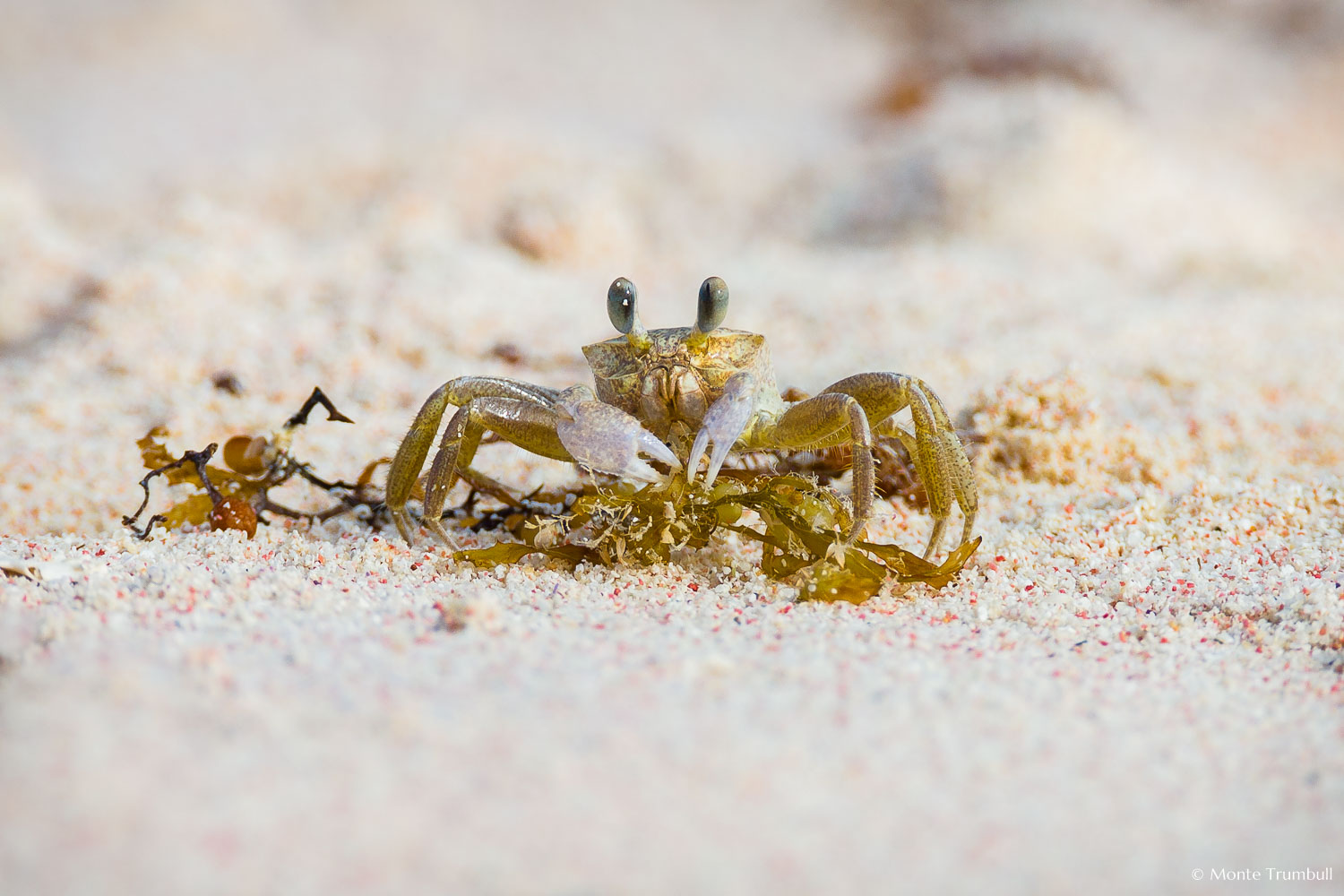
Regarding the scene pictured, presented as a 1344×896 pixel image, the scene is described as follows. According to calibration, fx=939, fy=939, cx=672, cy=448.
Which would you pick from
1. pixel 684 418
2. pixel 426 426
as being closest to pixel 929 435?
pixel 684 418

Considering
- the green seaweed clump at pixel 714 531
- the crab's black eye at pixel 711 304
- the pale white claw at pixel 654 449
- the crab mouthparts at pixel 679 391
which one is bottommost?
the green seaweed clump at pixel 714 531

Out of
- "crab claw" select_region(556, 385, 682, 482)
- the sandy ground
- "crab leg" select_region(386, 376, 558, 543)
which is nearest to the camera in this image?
the sandy ground

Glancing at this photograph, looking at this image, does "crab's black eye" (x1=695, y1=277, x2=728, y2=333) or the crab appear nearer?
the crab

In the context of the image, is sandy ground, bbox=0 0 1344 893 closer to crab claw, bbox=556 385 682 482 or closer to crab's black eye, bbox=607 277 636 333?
crab claw, bbox=556 385 682 482

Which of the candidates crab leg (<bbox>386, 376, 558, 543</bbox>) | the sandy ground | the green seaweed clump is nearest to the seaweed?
the sandy ground

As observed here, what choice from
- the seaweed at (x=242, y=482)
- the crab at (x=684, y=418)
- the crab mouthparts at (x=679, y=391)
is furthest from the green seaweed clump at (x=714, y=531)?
the seaweed at (x=242, y=482)

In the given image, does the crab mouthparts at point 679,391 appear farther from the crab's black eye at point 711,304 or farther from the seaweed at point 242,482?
the seaweed at point 242,482
